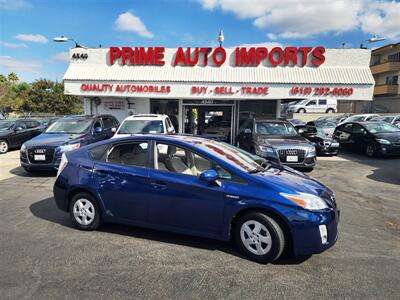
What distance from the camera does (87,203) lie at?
4.59 meters

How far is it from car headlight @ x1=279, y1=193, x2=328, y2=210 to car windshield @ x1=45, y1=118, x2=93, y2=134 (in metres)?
7.86

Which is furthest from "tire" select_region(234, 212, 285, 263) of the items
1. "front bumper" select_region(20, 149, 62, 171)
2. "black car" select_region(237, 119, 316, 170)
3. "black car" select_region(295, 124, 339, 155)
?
"black car" select_region(295, 124, 339, 155)

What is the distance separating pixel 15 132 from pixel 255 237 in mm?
13935

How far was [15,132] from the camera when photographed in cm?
1395

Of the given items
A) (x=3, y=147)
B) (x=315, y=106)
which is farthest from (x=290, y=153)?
(x=315, y=106)

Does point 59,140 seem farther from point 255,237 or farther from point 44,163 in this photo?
point 255,237

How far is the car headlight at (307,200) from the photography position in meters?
3.51

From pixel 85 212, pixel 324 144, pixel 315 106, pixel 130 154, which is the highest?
pixel 315 106

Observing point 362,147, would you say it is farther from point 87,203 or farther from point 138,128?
point 87,203

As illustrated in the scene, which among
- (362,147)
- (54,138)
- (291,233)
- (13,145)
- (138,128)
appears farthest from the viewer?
(13,145)

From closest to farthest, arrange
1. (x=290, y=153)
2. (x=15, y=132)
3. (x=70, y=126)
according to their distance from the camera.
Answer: (x=290, y=153), (x=70, y=126), (x=15, y=132)

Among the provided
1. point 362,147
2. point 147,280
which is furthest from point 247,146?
point 147,280

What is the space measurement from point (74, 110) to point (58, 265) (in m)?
45.1

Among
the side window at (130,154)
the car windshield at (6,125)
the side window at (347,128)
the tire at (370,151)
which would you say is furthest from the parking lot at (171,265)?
the car windshield at (6,125)
